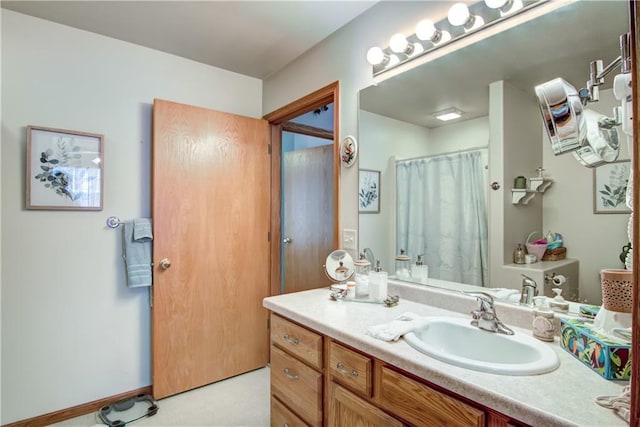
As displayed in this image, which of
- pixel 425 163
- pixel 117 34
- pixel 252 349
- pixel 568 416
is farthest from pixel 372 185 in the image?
pixel 117 34

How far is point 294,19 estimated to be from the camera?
1.91 metres

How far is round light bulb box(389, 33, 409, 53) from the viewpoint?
1.60 meters

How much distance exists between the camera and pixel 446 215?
1.54 metres

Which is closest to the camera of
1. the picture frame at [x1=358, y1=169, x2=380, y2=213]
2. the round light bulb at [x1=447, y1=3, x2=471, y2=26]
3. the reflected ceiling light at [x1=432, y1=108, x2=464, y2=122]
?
the round light bulb at [x1=447, y1=3, x2=471, y2=26]

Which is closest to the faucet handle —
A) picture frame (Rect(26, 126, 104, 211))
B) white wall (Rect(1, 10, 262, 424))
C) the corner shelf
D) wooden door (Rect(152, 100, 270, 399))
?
the corner shelf

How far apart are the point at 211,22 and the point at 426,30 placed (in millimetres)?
1299

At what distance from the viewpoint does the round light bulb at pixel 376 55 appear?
1709mm

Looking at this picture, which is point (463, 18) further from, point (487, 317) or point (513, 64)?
point (487, 317)

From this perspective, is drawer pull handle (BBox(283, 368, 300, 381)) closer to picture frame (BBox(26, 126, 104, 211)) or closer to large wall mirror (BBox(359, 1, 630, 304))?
large wall mirror (BBox(359, 1, 630, 304))

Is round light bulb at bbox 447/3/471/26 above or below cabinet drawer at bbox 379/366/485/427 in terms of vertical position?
above

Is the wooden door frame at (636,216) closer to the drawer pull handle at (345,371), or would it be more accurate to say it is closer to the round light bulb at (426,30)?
the drawer pull handle at (345,371)

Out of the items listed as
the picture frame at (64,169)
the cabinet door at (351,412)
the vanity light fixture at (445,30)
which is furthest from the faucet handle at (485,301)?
the picture frame at (64,169)

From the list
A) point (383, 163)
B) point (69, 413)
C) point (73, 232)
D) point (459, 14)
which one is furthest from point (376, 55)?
point (69, 413)

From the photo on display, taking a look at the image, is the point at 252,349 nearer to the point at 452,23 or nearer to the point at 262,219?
the point at 262,219
